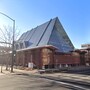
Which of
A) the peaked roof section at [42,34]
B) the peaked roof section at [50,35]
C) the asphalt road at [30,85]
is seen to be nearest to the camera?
the asphalt road at [30,85]

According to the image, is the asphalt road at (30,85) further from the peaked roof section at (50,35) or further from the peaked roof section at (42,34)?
the peaked roof section at (42,34)

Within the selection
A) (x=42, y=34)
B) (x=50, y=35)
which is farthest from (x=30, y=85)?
(x=42, y=34)

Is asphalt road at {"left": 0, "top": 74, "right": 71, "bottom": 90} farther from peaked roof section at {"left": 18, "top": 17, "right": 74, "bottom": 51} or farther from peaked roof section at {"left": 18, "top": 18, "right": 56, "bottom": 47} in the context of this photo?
peaked roof section at {"left": 18, "top": 18, "right": 56, "bottom": 47}

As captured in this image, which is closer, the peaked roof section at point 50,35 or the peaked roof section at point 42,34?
the peaked roof section at point 50,35

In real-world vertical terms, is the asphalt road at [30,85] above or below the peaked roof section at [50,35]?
below

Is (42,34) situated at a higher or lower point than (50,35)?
higher

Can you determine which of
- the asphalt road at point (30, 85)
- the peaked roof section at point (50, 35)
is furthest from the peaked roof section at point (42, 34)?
the asphalt road at point (30, 85)

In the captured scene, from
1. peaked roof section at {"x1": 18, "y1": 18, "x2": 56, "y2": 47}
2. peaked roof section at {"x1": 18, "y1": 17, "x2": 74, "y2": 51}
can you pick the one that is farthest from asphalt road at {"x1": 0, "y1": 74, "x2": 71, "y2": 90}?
peaked roof section at {"x1": 18, "y1": 18, "x2": 56, "y2": 47}

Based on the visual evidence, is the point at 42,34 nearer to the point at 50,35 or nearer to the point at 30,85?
the point at 50,35

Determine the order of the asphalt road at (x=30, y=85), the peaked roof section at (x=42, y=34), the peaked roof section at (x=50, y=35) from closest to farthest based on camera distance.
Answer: the asphalt road at (x=30, y=85) < the peaked roof section at (x=50, y=35) < the peaked roof section at (x=42, y=34)

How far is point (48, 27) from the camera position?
5325 cm

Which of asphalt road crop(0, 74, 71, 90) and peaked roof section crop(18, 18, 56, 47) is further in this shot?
peaked roof section crop(18, 18, 56, 47)

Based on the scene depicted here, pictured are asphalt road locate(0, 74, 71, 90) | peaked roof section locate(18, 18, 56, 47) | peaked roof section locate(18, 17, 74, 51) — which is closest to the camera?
asphalt road locate(0, 74, 71, 90)

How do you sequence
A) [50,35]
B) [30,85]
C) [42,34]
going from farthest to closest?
[42,34]
[50,35]
[30,85]
